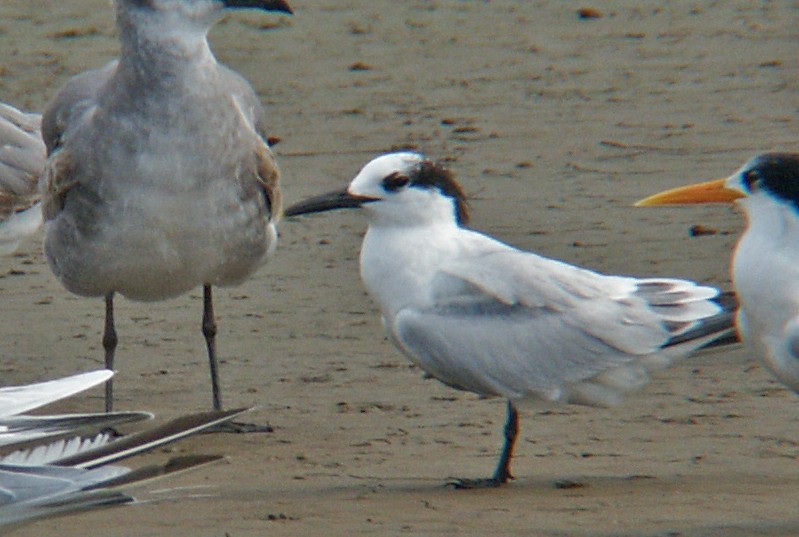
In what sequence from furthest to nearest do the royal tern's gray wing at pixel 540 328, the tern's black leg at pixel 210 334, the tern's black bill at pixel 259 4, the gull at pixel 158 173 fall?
the tern's black leg at pixel 210 334 < the tern's black bill at pixel 259 4 < the gull at pixel 158 173 < the royal tern's gray wing at pixel 540 328

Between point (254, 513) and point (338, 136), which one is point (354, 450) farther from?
point (338, 136)

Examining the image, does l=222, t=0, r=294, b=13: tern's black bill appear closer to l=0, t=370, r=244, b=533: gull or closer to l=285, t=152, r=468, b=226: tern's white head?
l=285, t=152, r=468, b=226: tern's white head

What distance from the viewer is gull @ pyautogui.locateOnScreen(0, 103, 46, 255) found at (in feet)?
31.3

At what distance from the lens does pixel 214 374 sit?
7.70m

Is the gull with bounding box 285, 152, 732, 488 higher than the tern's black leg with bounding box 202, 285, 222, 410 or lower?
higher

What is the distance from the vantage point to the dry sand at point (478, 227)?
6.33 metres

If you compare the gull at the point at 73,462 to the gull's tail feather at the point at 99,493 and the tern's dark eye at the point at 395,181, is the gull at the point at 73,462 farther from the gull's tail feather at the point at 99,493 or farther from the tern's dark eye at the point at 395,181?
the tern's dark eye at the point at 395,181

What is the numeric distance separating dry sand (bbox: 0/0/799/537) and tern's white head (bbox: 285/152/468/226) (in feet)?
2.50

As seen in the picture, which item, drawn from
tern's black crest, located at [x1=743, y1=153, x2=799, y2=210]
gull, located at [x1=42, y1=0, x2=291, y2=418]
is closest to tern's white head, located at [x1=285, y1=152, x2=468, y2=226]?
gull, located at [x1=42, y1=0, x2=291, y2=418]

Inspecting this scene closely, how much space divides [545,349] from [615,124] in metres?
4.72

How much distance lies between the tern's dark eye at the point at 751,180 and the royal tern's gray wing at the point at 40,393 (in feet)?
8.43

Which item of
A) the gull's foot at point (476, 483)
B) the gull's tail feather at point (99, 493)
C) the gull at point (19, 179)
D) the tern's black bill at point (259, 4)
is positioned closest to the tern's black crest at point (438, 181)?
the tern's black bill at point (259, 4)

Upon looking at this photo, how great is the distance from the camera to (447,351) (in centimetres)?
686

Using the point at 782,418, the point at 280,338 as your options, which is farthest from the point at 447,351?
the point at 280,338
